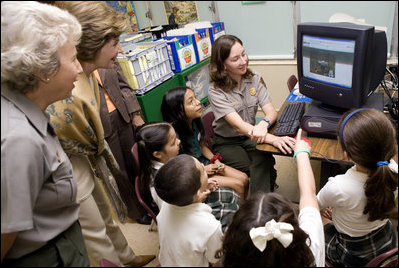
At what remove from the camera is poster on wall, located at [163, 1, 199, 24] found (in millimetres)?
3299

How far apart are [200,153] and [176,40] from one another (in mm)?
1142

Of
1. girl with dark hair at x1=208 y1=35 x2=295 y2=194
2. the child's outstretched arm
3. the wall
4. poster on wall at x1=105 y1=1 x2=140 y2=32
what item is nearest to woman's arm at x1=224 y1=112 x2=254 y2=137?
girl with dark hair at x1=208 y1=35 x2=295 y2=194

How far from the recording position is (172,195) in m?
0.94

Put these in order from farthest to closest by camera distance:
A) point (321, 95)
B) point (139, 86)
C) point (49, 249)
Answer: point (139, 86) < point (321, 95) < point (49, 249)

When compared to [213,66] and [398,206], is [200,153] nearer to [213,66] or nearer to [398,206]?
[213,66]

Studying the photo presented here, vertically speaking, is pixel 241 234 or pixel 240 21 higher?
pixel 240 21

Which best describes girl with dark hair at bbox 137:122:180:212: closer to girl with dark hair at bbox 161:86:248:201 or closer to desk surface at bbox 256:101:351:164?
girl with dark hair at bbox 161:86:248:201

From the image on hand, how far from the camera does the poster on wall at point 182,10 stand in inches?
130

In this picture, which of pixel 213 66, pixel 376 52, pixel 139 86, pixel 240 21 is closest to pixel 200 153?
pixel 213 66

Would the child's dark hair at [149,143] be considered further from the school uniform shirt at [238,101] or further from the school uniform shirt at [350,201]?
the school uniform shirt at [350,201]

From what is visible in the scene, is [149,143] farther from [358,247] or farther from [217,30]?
[217,30]

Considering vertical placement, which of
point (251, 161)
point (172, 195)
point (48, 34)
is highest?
point (48, 34)

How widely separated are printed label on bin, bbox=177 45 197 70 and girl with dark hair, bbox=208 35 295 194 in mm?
721

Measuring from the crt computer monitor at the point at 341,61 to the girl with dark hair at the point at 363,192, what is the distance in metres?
0.37
